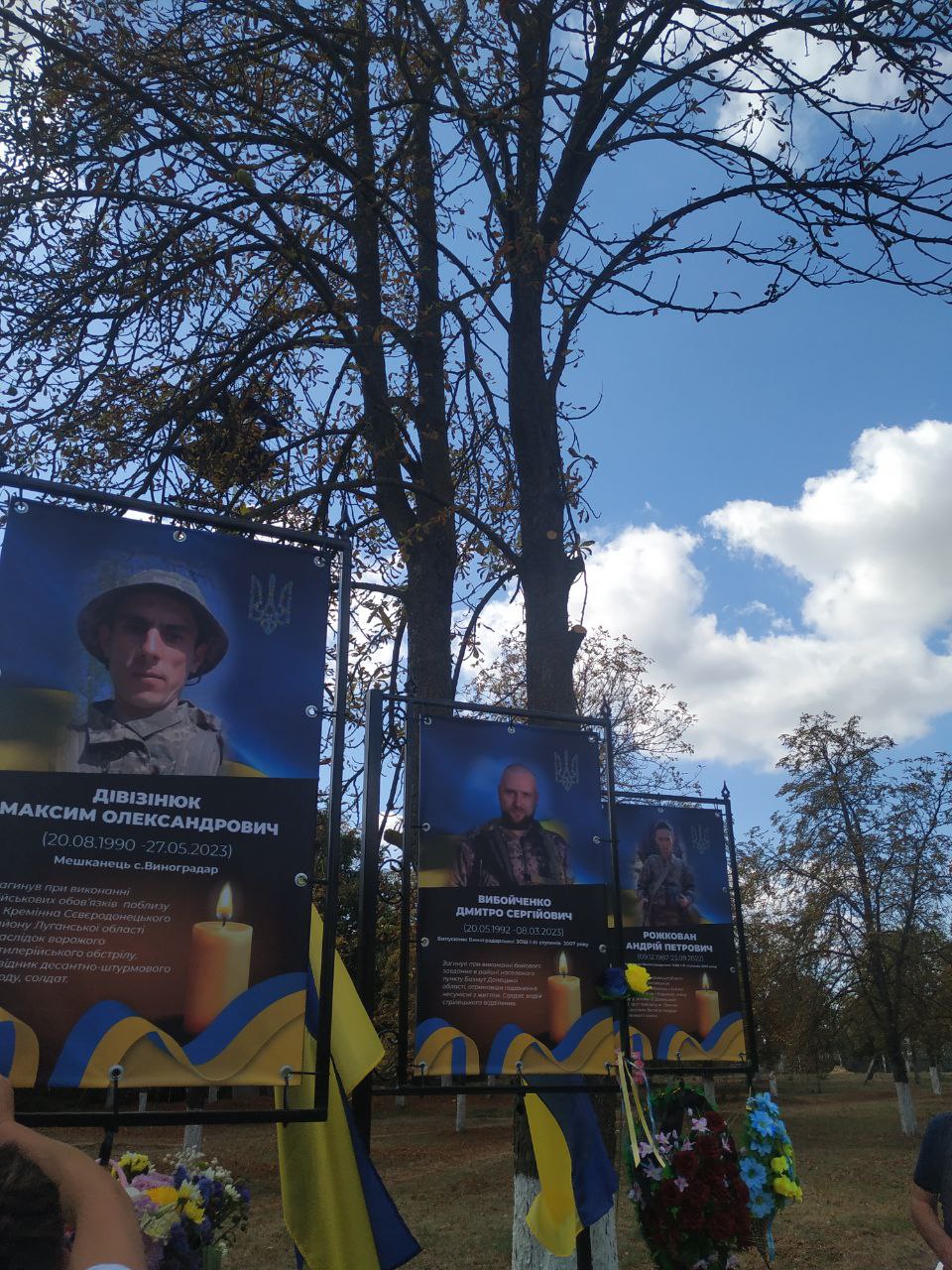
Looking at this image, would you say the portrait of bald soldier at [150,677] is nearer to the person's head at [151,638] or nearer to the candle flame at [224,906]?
the person's head at [151,638]

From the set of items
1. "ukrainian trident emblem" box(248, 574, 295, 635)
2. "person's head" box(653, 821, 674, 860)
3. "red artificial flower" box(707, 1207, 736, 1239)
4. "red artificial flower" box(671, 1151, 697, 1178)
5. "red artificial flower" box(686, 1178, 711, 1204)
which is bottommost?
"red artificial flower" box(707, 1207, 736, 1239)

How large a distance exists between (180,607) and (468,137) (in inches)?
209

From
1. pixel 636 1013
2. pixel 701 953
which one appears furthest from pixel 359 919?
pixel 701 953

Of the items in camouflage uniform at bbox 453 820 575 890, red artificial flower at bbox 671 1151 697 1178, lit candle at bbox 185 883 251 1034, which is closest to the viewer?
lit candle at bbox 185 883 251 1034

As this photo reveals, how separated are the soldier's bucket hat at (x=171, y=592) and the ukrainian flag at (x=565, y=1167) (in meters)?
2.61

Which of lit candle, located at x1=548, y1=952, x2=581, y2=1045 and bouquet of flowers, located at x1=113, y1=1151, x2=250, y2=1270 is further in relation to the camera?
lit candle, located at x1=548, y1=952, x2=581, y2=1045

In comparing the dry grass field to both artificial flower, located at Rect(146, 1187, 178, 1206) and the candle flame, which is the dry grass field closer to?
artificial flower, located at Rect(146, 1187, 178, 1206)

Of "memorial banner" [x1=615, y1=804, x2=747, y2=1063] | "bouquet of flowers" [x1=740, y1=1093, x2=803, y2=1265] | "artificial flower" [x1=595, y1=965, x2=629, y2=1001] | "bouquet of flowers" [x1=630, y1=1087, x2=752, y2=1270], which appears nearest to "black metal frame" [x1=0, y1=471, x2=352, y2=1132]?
Result: "artificial flower" [x1=595, y1=965, x2=629, y2=1001]

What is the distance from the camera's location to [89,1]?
8656 millimetres

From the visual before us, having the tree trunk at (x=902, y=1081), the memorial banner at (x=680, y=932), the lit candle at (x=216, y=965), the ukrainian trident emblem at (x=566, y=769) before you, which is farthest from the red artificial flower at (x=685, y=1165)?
the tree trunk at (x=902, y=1081)

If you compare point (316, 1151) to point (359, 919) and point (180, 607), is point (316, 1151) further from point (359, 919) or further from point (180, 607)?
point (180, 607)

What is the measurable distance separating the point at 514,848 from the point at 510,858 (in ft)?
0.19

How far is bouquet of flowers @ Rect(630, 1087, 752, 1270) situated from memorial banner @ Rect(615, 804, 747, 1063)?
72.8 inches

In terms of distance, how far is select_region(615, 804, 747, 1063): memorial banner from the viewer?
724 centimetres
